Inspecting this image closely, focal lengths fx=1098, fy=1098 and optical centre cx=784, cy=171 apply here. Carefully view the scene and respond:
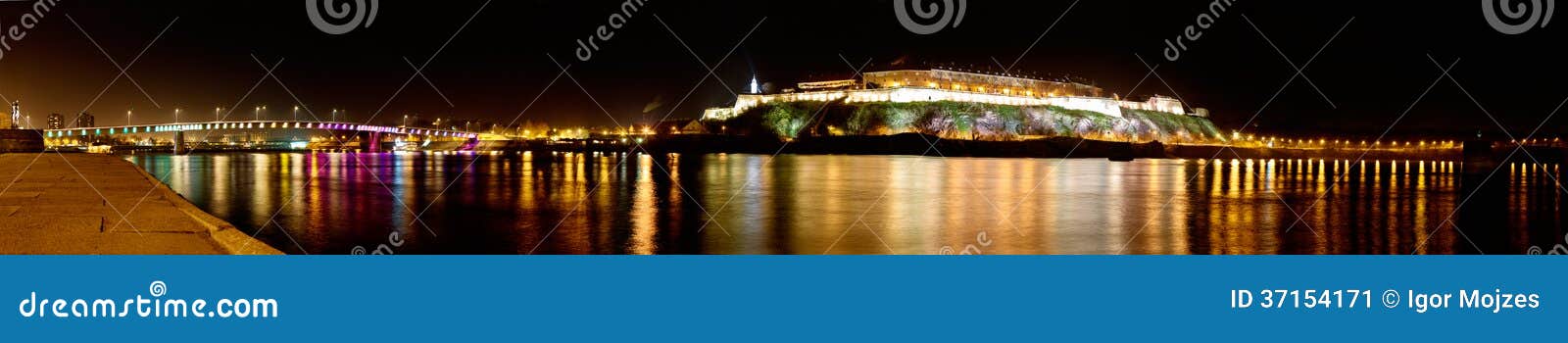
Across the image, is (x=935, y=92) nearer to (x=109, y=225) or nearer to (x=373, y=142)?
(x=373, y=142)

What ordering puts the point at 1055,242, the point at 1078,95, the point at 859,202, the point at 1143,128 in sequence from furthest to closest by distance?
the point at 1078,95 < the point at 1143,128 < the point at 859,202 < the point at 1055,242

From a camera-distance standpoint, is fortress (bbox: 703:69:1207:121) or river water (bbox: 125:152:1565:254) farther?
fortress (bbox: 703:69:1207:121)

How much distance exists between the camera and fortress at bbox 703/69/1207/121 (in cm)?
10375

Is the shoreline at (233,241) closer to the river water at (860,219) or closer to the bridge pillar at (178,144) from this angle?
the river water at (860,219)

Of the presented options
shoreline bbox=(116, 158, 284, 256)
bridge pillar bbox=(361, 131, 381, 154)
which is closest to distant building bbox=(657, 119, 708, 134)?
bridge pillar bbox=(361, 131, 381, 154)

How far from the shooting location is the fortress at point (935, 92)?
103750mm

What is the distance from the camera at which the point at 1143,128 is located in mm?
112750

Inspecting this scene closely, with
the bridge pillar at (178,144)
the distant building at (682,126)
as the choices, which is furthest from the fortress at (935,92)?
the bridge pillar at (178,144)

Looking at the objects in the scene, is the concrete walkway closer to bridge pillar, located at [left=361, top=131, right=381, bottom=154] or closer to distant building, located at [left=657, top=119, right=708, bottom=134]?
distant building, located at [left=657, top=119, right=708, bottom=134]

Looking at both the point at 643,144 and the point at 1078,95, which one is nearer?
the point at 643,144

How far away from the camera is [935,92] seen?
342 ft

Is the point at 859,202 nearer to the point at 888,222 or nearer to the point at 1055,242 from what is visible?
the point at 888,222

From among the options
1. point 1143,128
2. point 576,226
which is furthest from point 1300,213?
point 1143,128

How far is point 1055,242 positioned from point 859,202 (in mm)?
6627
